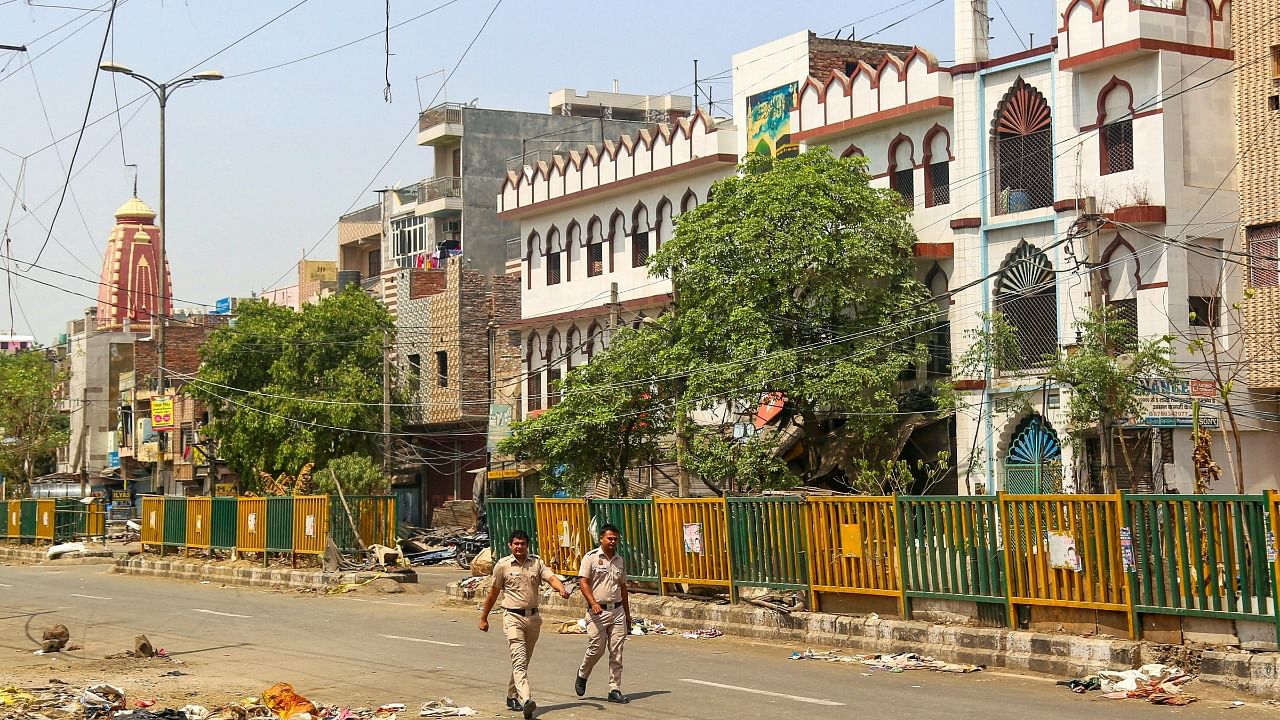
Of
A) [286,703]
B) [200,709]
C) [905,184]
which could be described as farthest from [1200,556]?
[905,184]

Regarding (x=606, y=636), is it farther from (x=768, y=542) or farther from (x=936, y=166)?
(x=936, y=166)

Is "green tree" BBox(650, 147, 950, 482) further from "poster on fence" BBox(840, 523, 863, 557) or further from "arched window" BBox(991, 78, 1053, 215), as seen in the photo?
"poster on fence" BBox(840, 523, 863, 557)

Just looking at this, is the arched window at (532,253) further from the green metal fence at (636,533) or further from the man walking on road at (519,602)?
the man walking on road at (519,602)

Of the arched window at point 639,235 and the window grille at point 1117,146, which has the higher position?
the arched window at point 639,235

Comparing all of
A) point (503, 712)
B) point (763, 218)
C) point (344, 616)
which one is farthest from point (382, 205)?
point (503, 712)

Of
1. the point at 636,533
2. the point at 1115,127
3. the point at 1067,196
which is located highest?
the point at 1115,127

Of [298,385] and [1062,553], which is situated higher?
[298,385]

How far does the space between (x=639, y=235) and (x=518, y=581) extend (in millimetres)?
29046

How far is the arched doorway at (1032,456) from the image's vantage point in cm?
3011

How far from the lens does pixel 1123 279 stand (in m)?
28.9

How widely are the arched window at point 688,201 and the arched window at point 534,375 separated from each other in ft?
26.6

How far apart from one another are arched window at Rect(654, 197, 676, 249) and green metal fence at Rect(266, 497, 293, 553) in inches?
491

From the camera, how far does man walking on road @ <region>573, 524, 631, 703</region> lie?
1372cm

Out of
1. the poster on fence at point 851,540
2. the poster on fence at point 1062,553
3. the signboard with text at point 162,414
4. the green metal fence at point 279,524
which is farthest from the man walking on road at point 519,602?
the signboard with text at point 162,414
